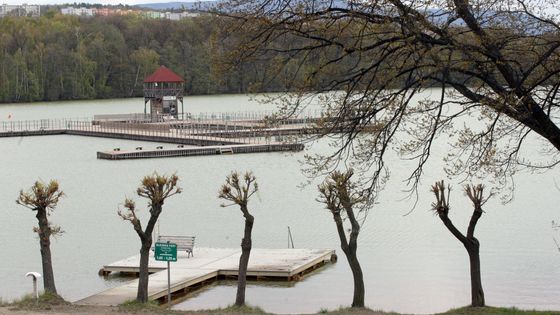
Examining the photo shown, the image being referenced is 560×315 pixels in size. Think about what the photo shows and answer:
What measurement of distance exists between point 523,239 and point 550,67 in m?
16.4

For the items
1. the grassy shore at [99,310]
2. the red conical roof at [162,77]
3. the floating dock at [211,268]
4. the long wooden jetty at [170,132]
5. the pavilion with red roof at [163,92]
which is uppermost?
the red conical roof at [162,77]

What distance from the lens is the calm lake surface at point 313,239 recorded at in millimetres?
20531

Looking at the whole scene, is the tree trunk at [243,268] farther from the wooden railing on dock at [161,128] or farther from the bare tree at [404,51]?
the wooden railing on dock at [161,128]

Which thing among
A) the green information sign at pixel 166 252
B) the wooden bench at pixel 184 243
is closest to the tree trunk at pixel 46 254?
the green information sign at pixel 166 252

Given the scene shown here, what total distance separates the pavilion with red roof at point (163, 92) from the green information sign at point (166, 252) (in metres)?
60.1

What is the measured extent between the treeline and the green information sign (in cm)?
8452

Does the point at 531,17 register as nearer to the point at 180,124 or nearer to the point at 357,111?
the point at 357,111

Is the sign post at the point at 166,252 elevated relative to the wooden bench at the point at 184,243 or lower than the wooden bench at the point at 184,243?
elevated

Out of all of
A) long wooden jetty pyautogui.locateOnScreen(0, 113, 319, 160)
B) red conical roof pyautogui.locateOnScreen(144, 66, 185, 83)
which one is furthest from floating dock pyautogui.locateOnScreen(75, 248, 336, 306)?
red conical roof pyautogui.locateOnScreen(144, 66, 185, 83)

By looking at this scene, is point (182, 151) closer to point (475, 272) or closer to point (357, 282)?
point (357, 282)

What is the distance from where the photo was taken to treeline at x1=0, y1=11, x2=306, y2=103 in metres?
105

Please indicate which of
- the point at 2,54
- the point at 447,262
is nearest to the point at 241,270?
the point at 447,262

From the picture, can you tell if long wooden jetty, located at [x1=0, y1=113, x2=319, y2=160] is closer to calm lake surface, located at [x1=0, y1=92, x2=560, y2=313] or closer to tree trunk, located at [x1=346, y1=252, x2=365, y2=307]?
calm lake surface, located at [x1=0, y1=92, x2=560, y2=313]

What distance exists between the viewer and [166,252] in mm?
15906
